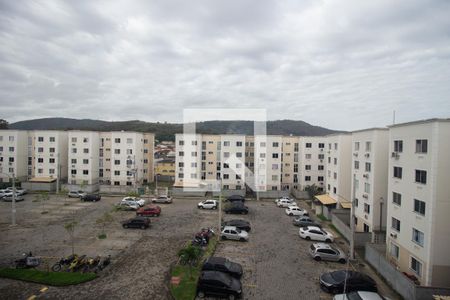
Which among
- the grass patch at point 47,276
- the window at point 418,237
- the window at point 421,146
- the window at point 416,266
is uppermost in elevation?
the window at point 421,146

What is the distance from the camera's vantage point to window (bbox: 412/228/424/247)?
1603 cm

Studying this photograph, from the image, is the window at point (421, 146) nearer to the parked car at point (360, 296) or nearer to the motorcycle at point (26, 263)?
the parked car at point (360, 296)

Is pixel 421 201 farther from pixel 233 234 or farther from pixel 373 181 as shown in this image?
pixel 233 234

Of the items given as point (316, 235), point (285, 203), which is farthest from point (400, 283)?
point (285, 203)

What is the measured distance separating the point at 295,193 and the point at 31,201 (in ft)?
129

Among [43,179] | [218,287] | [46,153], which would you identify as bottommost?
[218,287]

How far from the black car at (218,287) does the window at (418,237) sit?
11037 millimetres

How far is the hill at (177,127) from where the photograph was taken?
63188mm

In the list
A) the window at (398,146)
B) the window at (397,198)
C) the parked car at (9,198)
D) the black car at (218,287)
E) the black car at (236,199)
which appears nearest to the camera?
the black car at (218,287)

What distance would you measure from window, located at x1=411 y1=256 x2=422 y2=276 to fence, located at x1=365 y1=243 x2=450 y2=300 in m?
1.47

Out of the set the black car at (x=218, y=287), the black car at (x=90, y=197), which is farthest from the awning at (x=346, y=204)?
the black car at (x=90, y=197)

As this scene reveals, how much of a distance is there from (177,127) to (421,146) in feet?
342

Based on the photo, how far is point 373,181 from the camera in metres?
23.8

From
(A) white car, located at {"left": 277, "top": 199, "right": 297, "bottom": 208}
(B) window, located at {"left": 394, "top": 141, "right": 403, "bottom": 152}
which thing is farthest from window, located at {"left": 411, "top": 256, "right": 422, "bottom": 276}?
(A) white car, located at {"left": 277, "top": 199, "right": 297, "bottom": 208}
